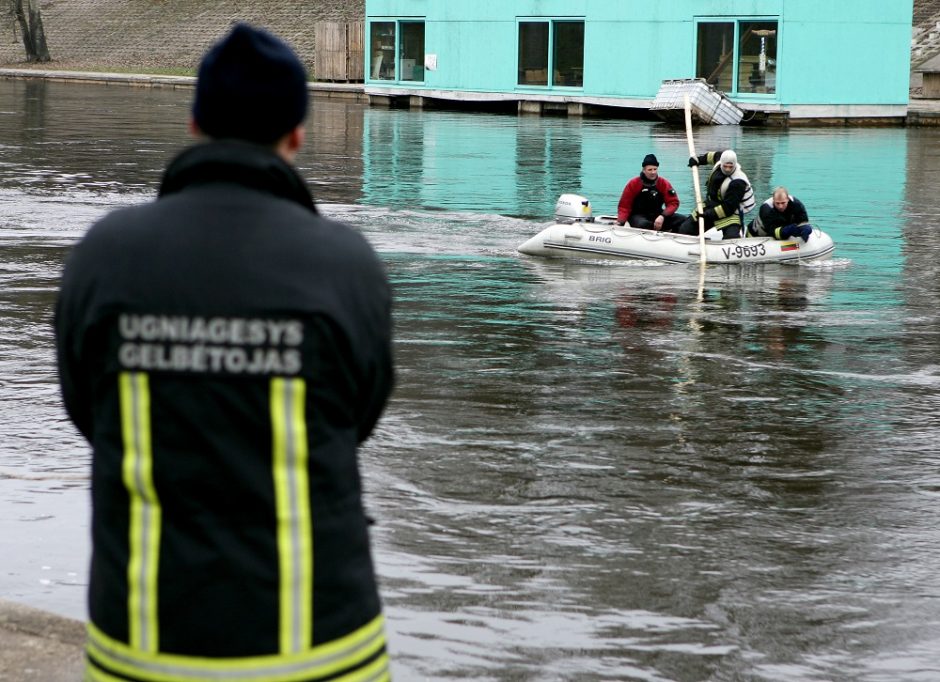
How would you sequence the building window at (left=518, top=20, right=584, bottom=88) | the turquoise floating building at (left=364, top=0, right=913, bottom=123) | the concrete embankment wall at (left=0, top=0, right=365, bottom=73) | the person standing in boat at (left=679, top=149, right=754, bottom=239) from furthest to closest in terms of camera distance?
1. the concrete embankment wall at (left=0, top=0, right=365, bottom=73)
2. the building window at (left=518, top=20, right=584, bottom=88)
3. the turquoise floating building at (left=364, top=0, right=913, bottom=123)
4. the person standing in boat at (left=679, top=149, right=754, bottom=239)

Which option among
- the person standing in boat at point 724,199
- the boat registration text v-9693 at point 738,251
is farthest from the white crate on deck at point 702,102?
the boat registration text v-9693 at point 738,251

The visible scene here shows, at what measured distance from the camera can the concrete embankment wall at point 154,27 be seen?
62.1 metres

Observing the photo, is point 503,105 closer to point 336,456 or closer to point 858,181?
point 858,181

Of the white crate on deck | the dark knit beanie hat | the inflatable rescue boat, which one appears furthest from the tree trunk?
the dark knit beanie hat

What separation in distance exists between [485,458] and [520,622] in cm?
263

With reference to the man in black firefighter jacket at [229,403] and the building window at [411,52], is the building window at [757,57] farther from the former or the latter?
the man in black firefighter jacket at [229,403]

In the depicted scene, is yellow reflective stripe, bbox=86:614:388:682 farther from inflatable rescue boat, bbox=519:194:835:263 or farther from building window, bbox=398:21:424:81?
building window, bbox=398:21:424:81

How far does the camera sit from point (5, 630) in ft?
15.5

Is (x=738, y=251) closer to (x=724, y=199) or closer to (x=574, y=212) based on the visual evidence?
(x=724, y=199)

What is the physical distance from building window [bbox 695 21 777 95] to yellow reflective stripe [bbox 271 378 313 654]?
3860 centimetres

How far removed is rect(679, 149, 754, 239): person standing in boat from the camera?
1744 centimetres

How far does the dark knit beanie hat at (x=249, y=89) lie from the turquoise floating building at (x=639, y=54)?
38013 mm

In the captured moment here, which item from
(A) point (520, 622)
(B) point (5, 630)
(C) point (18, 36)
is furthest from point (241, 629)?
(C) point (18, 36)

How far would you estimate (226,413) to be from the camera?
7.94 feet
